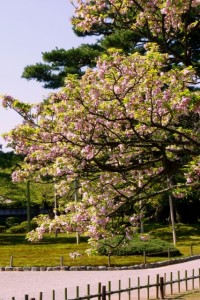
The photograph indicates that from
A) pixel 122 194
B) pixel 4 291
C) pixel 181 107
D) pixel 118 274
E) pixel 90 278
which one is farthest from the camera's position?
pixel 118 274

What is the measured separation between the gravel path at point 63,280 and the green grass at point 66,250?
1.79 metres

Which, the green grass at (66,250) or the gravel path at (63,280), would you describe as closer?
the gravel path at (63,280)

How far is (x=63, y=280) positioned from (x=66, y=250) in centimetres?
1480

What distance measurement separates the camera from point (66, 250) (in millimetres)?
36500

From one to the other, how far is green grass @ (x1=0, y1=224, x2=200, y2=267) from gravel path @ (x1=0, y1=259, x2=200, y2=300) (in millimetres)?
1789

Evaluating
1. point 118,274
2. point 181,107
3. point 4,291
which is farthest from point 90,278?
point 181,107

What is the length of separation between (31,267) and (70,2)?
59.7 ft

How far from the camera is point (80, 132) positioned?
1002 cm

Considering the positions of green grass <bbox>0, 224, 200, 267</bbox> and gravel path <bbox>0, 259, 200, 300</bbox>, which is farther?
green grass <bbox>0, 224, 200, 267</bbox>

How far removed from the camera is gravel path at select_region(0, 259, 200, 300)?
1772 centimetres

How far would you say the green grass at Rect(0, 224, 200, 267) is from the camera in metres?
28.4

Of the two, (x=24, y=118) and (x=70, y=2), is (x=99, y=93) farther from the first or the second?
(x=70, y=2)

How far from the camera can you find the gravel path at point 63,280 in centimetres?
1772

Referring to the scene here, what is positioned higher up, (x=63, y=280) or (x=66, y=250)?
(x=63, y=280)
